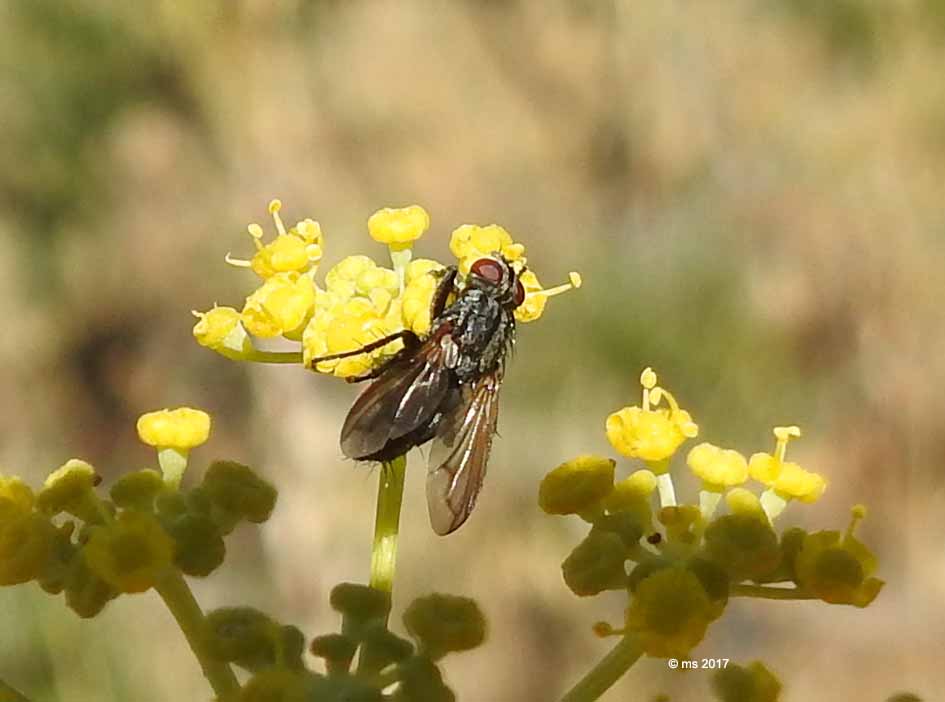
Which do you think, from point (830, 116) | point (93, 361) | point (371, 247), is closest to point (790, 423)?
point (830, 116)

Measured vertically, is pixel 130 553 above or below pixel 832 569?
below

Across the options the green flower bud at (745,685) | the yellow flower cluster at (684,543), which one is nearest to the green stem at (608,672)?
the yellow flower cluster at (684,543)

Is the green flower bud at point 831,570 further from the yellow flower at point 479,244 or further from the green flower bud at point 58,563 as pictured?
the green flower bud at point 58,563

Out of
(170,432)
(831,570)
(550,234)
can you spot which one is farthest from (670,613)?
(550,234)

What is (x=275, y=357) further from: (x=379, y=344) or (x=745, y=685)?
(x=745, y=685)

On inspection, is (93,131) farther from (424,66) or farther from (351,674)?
(351,674)

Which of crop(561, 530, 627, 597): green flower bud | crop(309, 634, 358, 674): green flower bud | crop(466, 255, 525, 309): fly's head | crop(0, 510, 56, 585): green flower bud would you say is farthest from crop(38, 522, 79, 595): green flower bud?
crop(466, 255, 525, 309): fly's head
